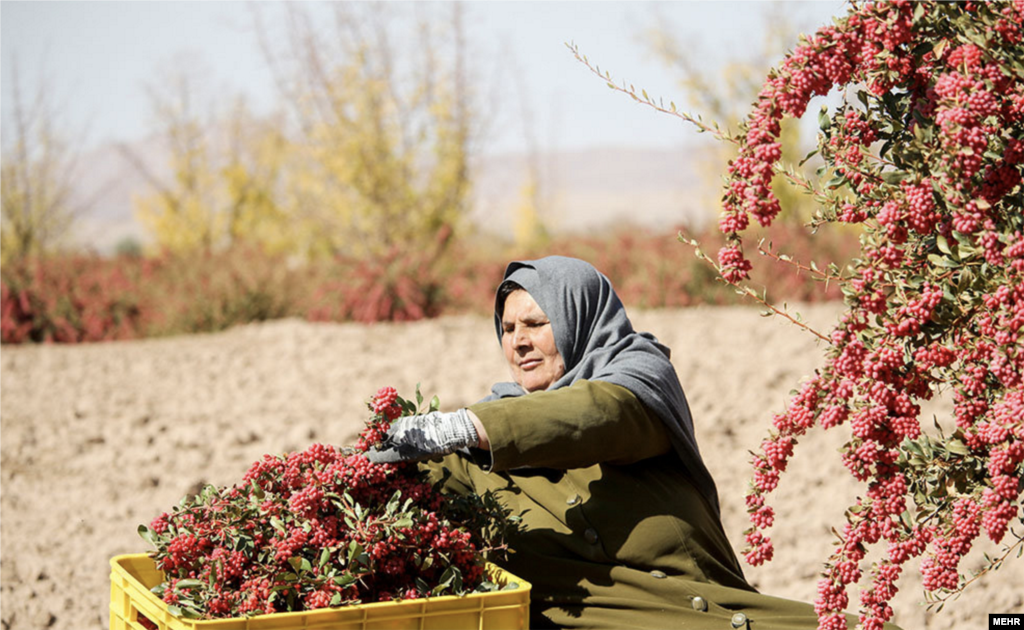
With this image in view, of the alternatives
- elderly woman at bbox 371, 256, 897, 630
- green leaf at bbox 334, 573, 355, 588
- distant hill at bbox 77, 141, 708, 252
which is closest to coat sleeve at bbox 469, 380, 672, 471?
elderly woman at bbox 371, 256, 897, 630

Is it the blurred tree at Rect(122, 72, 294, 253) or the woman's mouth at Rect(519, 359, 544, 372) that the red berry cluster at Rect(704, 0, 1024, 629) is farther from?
the blurred tree at Rect(122, 72, 294, 253)

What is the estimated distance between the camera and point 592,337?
114 inches

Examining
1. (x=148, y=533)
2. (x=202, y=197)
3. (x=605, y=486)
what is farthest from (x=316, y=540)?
(x=202, y=197)

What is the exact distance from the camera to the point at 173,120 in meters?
27.4

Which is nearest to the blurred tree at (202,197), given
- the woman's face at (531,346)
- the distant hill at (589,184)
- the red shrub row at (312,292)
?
the red shrub row at (312,292)

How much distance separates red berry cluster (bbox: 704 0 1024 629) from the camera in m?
1.74

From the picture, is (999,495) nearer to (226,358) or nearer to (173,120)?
(226,358)

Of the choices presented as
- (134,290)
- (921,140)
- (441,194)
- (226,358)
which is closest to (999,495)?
(921,140)

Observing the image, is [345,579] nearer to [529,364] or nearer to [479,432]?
[479,432]

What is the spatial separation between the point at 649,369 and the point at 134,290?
37.3 ft

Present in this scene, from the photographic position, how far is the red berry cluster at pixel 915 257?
1742 mm

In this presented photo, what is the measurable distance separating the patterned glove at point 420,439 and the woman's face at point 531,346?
0.75 meters

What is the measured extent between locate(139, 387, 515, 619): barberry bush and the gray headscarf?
660 mm

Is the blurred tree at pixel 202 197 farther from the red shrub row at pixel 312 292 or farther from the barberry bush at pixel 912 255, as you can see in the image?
the barberry bush at pixel 912 255
